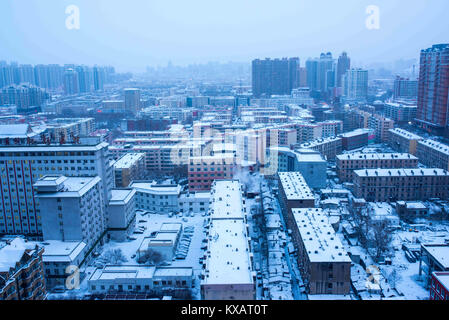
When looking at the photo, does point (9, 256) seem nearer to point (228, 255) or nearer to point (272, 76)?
point (228, 255)

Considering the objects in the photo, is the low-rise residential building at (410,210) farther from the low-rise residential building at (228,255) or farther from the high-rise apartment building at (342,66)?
the high-rise apartment building at (342,66)

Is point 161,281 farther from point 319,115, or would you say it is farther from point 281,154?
point 319,115

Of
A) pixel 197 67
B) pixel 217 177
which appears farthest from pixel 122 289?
pixel 197 67

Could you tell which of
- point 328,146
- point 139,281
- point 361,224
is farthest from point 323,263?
point 328,146

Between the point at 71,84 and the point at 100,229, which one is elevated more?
the point at 71,84

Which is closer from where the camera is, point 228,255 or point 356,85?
point 228,255

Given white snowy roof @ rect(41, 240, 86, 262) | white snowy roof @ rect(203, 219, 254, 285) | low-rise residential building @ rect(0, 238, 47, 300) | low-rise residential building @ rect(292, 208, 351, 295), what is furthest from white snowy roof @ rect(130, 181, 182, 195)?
low-rise residential building @ rect(0, 238, 47, 300)

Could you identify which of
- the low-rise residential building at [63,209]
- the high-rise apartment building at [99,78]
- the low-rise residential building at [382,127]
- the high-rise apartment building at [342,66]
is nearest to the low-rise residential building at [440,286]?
the low-rise residential building at [63,209]
